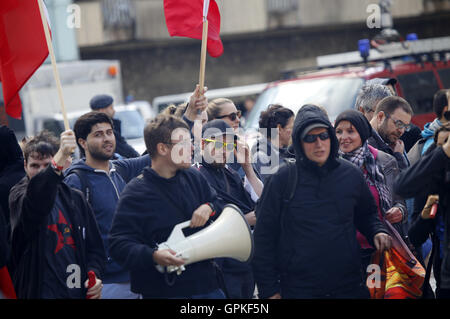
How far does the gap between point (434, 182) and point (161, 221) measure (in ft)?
4.93

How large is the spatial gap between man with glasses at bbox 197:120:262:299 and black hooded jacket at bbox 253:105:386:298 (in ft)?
2.11

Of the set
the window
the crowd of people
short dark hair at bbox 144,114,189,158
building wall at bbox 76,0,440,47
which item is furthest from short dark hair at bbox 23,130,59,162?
building wall at bbox 76,0,440,47

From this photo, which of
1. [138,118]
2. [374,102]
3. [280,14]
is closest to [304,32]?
[280,14]

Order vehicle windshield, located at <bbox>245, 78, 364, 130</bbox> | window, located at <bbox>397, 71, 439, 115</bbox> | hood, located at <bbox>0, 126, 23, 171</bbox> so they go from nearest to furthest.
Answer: hood, located at <bbox>0, 126, 23, 171</bbox>, vehicle windshield, located at <bbox>245, 78, 364, 130</bbox>, window, located at <bbox>397, 71, 439, 115</bbox>

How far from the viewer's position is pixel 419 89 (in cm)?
978

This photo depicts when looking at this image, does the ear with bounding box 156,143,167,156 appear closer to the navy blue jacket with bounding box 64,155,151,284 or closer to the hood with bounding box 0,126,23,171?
the navy blue jacket with bounding box 64,155,151,284

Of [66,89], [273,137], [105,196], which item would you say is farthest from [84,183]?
[66,89]

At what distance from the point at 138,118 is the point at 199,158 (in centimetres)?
694

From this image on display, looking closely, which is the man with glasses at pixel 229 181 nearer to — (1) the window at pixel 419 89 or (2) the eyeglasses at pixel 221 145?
(2) the eyeglasses at pixel 221 145

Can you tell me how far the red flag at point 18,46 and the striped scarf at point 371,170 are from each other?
222 centimetres

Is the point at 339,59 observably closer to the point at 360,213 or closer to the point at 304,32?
the point at 360,213

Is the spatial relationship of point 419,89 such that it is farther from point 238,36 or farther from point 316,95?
point 238,36

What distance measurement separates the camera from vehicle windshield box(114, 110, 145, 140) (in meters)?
11.5

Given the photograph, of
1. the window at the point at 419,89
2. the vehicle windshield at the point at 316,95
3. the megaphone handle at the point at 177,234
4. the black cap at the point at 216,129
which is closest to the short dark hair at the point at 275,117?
the black cap at the point at 216,129
